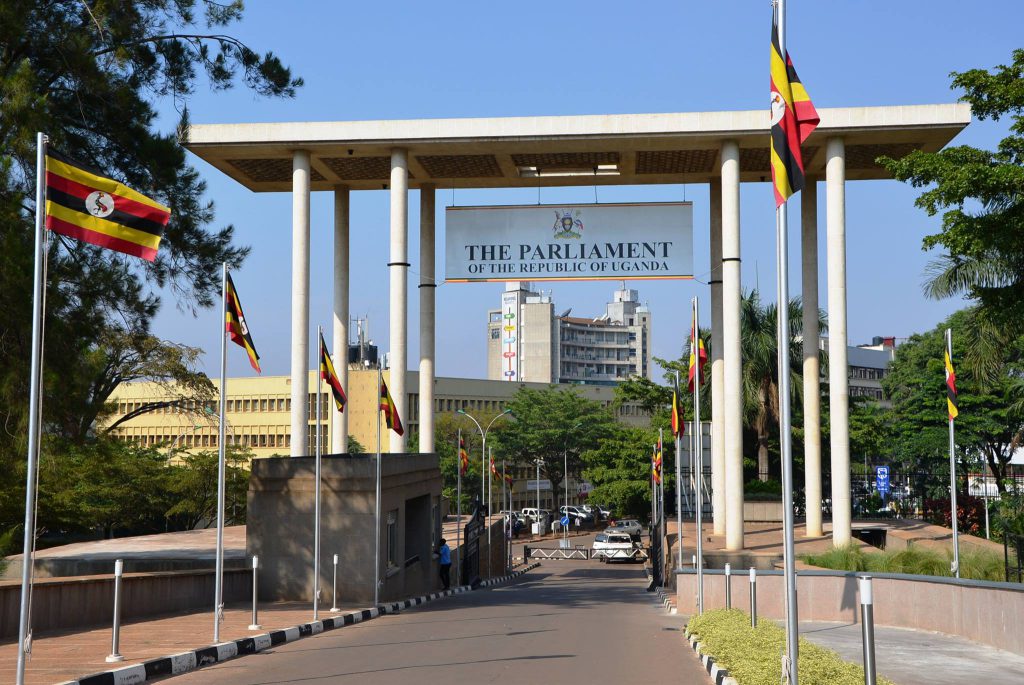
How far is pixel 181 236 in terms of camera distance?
2298 cm

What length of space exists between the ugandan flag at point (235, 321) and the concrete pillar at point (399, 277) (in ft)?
48.5

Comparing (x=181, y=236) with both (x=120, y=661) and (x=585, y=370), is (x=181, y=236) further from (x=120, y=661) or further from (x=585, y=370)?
(x=585, y=370)

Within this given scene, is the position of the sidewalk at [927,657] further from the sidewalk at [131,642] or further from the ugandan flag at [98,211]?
the ugandan flag at [98,211]

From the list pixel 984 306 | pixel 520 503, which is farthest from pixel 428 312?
pixel 520 503

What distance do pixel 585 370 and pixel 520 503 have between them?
55917 millimetres

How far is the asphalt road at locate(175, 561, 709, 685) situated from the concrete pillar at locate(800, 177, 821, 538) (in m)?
12.4

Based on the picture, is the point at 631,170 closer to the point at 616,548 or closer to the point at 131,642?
the point at 131,642

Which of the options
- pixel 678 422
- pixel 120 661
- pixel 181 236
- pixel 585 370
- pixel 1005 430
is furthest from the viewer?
pixel 585 370

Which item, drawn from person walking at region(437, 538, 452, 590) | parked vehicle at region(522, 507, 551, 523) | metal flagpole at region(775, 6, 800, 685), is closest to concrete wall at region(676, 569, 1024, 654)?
metal flagpole at region(775, 6, 800, 685)

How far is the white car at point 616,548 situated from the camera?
58.1 metres

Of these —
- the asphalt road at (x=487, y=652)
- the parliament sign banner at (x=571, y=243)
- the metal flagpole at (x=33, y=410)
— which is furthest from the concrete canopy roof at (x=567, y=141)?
the metal flagpole at (x=33, y=410)

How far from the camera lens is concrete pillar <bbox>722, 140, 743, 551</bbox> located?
31.4 meters

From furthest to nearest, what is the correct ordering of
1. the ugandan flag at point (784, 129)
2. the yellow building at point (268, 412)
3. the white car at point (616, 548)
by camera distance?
the yellow building at point (268, 412) → the white car at point (616, 548) → the ugandan flag at point (784, 129)

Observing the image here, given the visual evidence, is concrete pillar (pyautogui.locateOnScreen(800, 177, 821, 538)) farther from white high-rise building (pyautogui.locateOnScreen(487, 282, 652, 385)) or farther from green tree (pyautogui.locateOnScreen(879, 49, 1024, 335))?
white high-rise building (pyautogui.locateOnScreen(487, 282, 652, 385))
